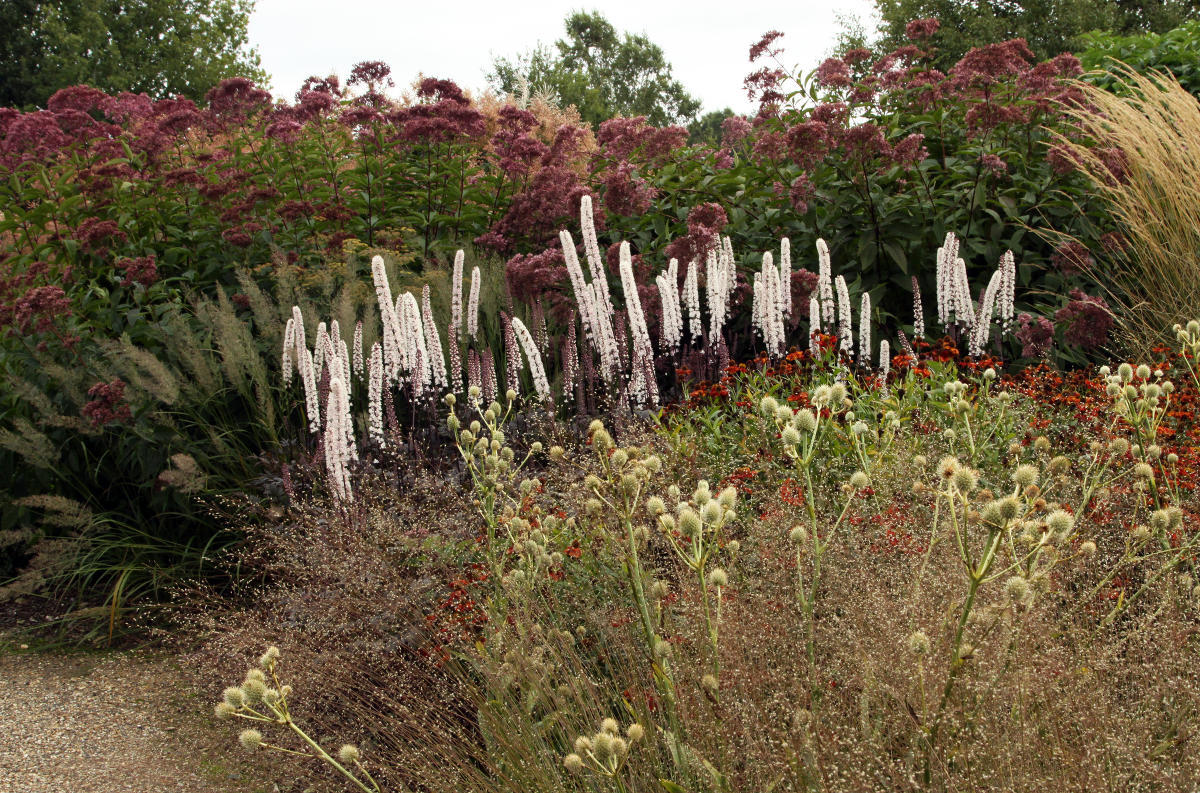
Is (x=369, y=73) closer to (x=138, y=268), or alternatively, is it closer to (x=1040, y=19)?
(x=138, y=268)

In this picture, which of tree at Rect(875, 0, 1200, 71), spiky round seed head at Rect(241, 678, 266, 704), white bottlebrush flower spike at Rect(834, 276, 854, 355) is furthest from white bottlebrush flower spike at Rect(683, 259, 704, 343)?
tree at Rect(875, 0, 1200, 71)

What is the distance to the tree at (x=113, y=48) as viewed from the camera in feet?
84.9

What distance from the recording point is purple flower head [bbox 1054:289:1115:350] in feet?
16.7

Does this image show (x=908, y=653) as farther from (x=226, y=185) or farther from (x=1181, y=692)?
(x=226, y=185)

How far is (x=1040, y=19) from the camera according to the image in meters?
27.6

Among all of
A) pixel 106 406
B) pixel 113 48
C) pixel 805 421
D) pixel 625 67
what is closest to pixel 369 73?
pixel 106 406

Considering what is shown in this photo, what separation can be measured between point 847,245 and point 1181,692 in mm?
4564

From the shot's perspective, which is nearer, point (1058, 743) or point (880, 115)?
point (1058, 743)

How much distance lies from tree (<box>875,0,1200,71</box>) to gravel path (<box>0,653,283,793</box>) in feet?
81.6

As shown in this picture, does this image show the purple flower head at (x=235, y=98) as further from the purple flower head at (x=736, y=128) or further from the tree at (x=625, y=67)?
the tree at (x=625, y=67)

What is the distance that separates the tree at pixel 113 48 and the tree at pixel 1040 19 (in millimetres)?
20324

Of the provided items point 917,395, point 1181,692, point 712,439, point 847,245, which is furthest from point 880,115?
point 1181,692

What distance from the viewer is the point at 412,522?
11.8ft

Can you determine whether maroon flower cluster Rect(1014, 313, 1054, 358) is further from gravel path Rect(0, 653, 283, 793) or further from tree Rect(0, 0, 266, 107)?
tree Rect(0, 0, 266, 107)
